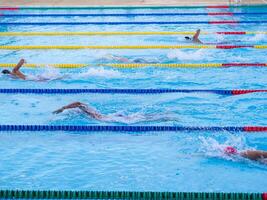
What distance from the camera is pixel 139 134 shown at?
5.24 metres

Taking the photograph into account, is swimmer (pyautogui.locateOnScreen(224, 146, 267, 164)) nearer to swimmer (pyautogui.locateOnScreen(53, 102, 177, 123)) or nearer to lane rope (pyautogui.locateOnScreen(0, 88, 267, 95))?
swimmer (pyautogui.locateOnScreen(53, 102, 177, 123))

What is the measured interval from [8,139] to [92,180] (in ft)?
4.22

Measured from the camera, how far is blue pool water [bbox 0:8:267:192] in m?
4.37

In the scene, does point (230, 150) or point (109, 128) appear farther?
point (109, 128)

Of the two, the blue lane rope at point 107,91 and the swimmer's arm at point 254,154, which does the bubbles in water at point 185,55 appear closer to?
the blue lane rope at point 107,91

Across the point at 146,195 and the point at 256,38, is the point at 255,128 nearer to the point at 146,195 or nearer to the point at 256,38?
the point at 146,195

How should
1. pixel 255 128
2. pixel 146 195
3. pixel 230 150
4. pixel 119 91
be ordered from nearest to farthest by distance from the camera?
pixel 146 195
pixel 230 150
pixel 255 128
pixel 119 91

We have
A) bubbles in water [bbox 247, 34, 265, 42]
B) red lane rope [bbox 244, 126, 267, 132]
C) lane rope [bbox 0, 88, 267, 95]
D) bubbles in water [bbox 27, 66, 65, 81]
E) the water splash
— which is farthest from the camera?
bubbles in water [bbox 247, 34, 265, 42]

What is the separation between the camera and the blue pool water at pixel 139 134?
172 inches

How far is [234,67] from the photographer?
7.84 metres

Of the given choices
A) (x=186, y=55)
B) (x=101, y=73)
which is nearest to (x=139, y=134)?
(x=101, y=73)

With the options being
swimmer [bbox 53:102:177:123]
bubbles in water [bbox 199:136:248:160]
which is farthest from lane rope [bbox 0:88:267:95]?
bubbles in water [bbox 199:136:248:160]

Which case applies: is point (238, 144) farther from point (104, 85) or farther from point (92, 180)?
point (104, 85)

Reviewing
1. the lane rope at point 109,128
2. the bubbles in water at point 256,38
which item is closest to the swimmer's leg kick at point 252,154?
the lane rope at point 109,128
